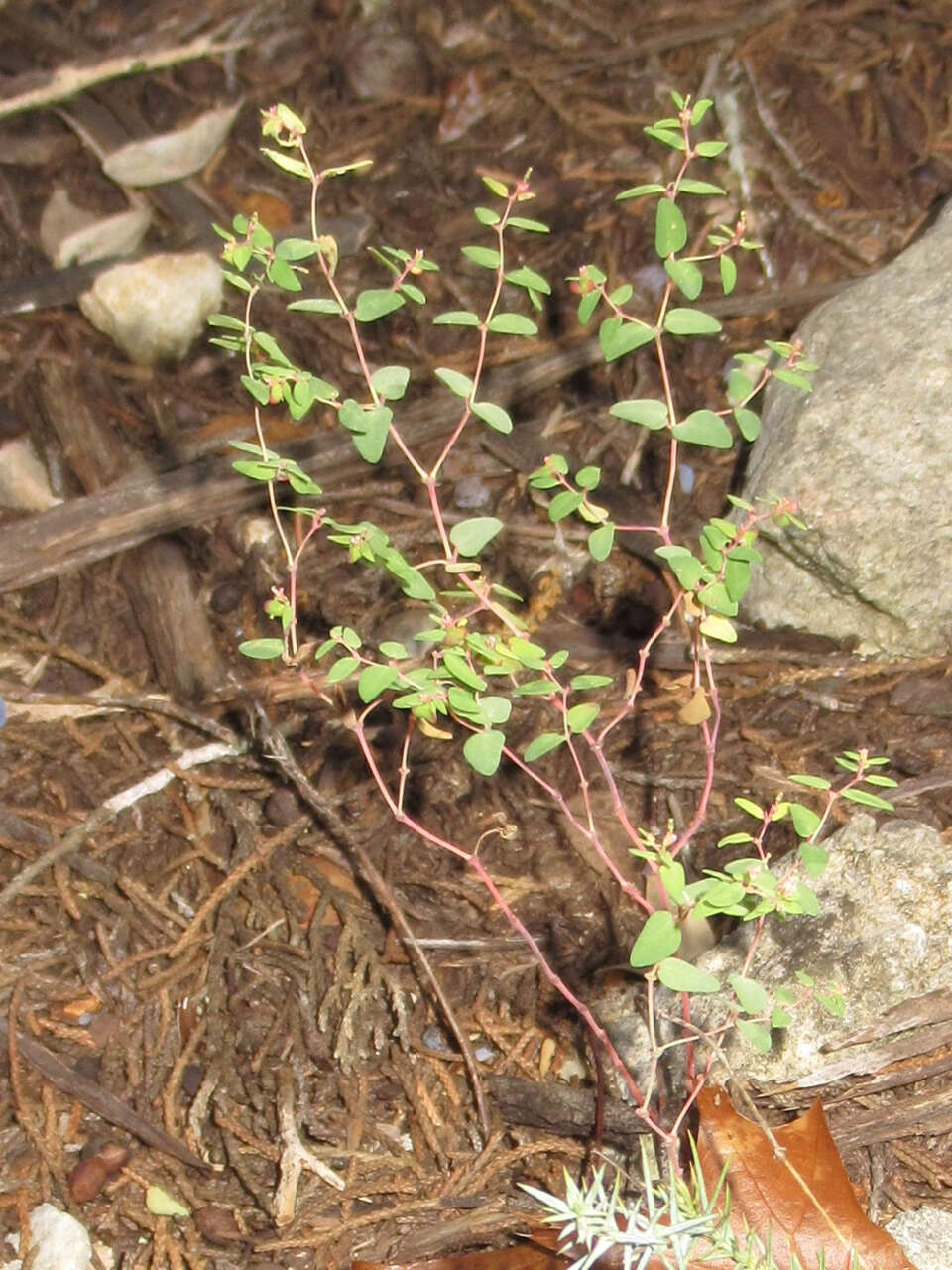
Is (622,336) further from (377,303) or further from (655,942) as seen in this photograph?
(655,942)

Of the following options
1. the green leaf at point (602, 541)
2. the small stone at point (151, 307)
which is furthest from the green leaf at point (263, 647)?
the small stone at point (151, 307)

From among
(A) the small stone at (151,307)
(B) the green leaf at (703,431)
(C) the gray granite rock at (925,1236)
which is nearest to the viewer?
(B) the green leaf at (703,431)

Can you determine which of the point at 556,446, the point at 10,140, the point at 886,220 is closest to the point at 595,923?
the point at 556,446

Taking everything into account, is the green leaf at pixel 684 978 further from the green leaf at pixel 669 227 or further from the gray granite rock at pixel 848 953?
the green leaf at pixel 669 227

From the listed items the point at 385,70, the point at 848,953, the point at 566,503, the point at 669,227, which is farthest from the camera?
the point at 385,70

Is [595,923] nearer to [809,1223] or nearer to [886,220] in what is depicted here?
[809,1223]

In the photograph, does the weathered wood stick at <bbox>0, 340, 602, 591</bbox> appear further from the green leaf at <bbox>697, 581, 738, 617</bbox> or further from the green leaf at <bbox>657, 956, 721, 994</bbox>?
the green leaf at <bbox>657, 956, 721, 994</bbox>

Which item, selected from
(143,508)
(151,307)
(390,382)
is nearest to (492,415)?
(390,382)
